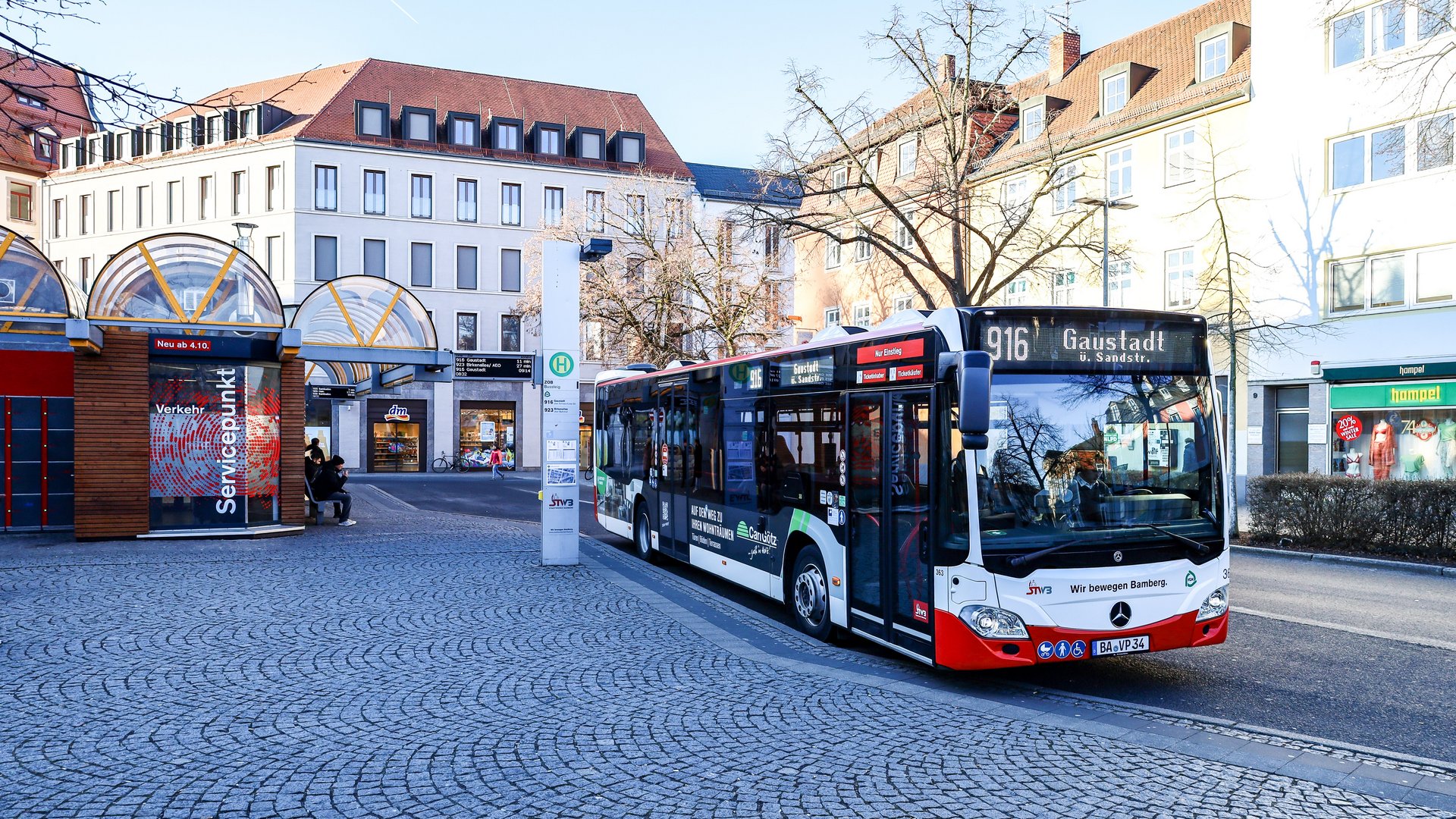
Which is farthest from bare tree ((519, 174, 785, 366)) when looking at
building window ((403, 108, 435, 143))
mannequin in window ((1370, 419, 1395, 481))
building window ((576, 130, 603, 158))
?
mannequin in window ((1370, 419, 1395, 481))

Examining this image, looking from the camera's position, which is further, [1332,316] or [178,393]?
[1332,316]

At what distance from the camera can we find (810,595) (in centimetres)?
968

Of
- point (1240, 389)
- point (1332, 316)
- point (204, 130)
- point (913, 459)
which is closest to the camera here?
point (913, 459)

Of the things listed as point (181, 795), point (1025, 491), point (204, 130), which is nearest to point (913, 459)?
point (1025, 491)

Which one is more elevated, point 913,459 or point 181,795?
point 913,459

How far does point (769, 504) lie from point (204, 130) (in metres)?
5.86

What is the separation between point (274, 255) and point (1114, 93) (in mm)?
34353

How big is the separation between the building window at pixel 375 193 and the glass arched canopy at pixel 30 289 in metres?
32.8

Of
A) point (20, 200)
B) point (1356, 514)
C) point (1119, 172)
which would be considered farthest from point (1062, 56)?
point (20, 200)

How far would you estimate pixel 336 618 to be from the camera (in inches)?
389

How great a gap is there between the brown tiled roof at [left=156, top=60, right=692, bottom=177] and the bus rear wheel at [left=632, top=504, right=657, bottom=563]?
3321cm

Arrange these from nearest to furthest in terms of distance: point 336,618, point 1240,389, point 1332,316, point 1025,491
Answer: point 1025,491, point 336,618, point 1332,316, point 1240,389

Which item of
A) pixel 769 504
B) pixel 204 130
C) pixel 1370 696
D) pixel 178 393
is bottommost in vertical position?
pixel 1370 696

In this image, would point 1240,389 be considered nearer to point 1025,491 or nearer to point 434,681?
point 1025,491
